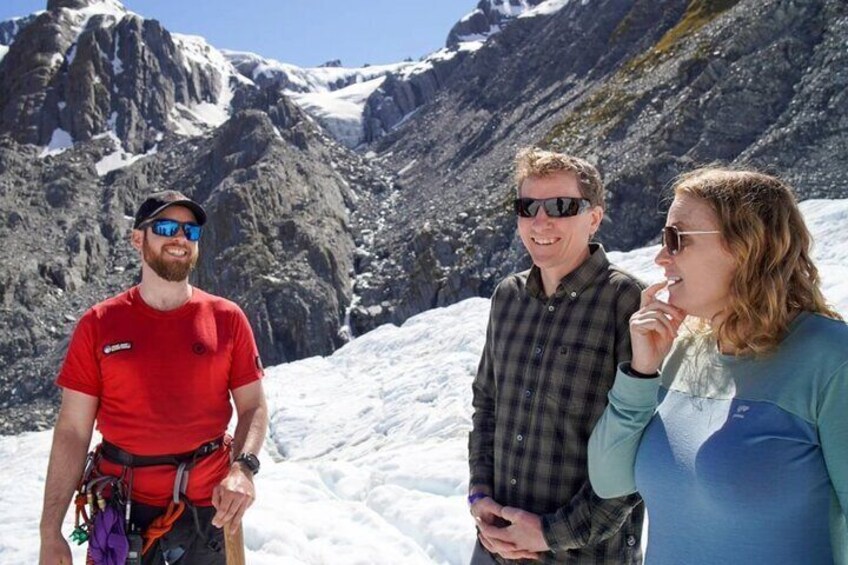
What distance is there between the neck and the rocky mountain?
29.9 m

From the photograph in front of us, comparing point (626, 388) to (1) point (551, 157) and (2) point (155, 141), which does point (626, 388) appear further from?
(2) point (155, 141)

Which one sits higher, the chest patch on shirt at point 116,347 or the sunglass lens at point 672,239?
the sunglass lens at point 672,239

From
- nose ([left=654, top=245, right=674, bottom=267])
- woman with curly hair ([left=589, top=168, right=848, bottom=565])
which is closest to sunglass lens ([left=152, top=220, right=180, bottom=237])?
woman with curly hair ([left=589, top=168, right=848, bottom=565])

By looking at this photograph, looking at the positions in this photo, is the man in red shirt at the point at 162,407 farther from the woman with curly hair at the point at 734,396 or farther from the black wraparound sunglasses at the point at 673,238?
the black wraparound sunglasses at the point at 673,238

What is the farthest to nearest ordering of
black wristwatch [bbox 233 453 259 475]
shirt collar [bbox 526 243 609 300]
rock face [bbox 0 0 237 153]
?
rock face [bbox 0 0 237 153]
black wristwatch [bbox 233 453 259 475]
shirt collar [bbox 526 243 609 300]

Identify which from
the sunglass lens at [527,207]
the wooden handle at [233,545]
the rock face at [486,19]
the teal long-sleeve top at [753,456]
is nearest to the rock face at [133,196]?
the wooden handle at [233,545]

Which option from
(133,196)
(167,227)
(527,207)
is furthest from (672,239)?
(133,196)

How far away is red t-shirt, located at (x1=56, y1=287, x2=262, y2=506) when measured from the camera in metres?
4.50

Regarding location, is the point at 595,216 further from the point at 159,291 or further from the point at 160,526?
the point at 160,526

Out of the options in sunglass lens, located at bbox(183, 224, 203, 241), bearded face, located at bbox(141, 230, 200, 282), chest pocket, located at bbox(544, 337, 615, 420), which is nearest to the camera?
chest pocket, located at bbox(544, 337, 615, 420)

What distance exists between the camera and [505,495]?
395 centimetres

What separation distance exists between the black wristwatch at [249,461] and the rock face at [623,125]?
18.6 metres

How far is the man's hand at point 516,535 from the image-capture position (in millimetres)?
3609

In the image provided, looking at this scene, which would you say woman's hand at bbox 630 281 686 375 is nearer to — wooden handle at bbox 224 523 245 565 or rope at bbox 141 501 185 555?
wooden handle at bbox 224 523 245 565
